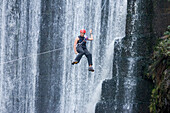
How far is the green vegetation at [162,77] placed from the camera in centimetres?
563

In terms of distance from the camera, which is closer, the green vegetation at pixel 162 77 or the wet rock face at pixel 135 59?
the green vegetation at pixel 162 77

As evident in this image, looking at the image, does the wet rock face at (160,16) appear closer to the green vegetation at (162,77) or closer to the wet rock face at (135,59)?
the wet rock face at (135,59)

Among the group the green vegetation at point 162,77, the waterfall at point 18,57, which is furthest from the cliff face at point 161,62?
the waterfall at point 18,57

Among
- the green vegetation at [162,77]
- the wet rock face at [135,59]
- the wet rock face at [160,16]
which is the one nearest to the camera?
the green vegetation at [162,77]

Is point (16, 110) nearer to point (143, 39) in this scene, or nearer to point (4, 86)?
point (4, 86)

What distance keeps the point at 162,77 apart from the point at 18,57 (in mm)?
3988

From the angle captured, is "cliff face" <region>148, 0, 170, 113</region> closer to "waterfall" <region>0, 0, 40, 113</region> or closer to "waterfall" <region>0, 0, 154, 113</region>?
"waterfall" <region>0, 0, 154, 113</region>

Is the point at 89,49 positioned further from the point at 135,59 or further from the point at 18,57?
the point at 18,57

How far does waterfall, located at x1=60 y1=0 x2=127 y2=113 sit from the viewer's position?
7.75m

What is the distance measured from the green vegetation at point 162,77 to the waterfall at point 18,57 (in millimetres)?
3316

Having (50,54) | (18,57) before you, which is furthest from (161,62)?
(18,57)

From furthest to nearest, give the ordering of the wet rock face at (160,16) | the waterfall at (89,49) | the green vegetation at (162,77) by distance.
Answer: the waterfall at (89,49)
the wet rock face at (160,16)
the green vegetation at (162,77)

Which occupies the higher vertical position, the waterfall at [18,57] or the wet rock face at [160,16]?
the wet rock face at [160,16]

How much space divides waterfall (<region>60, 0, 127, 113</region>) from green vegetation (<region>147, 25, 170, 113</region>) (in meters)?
1.61
